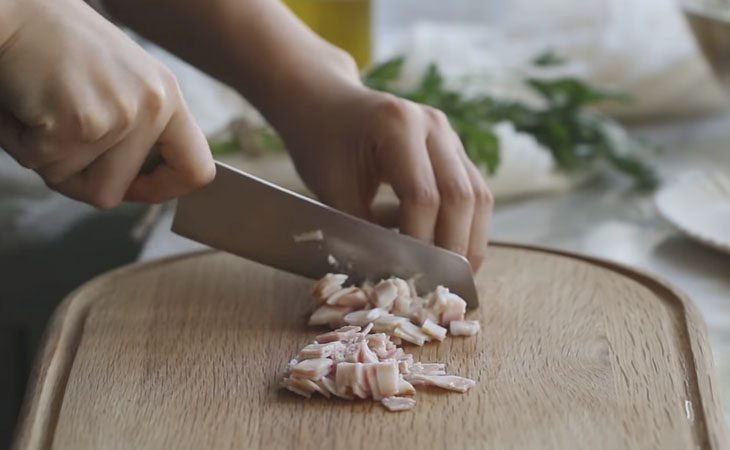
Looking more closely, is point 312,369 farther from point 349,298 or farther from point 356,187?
point 356,187

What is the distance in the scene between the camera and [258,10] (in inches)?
42.5

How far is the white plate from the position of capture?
1235 mm

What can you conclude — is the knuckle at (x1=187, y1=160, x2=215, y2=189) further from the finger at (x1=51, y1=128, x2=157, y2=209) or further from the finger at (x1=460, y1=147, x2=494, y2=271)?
the finger at (x1=460, y1=147, x2=494, y2=271)

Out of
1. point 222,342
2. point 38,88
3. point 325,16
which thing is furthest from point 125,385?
point 325,16

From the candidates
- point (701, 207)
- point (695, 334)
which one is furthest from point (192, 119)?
point (701, 207)

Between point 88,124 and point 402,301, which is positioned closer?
point 88,124

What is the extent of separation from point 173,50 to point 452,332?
41 cm

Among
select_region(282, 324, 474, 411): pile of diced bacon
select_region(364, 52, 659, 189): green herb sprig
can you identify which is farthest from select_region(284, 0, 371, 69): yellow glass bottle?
select_region(282, 324, 474, 411): pile of diced bacon

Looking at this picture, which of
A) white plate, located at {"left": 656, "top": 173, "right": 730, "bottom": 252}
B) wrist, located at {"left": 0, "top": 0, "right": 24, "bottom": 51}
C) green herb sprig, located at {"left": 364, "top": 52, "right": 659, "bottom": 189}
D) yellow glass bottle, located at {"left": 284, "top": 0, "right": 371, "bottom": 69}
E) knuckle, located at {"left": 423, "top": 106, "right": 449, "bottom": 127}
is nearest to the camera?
wrist, located at {"left": 0, "top": 0, "right": 24, "bottom": 51}

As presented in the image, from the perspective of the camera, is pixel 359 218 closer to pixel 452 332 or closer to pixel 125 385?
pixel 452 332

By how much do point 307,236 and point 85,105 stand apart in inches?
11.1

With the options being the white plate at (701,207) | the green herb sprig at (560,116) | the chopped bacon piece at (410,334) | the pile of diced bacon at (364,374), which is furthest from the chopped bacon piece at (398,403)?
the green herb sprig at (560,116)

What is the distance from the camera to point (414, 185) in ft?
3.23

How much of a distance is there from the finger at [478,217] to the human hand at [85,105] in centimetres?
26
